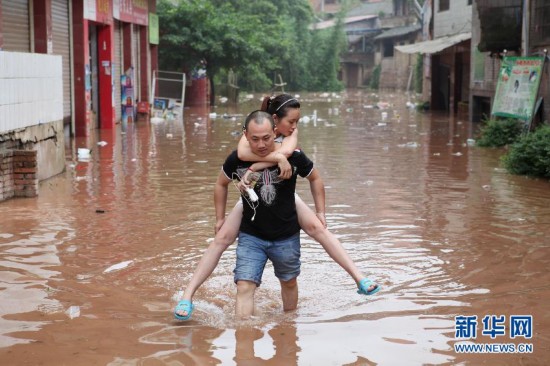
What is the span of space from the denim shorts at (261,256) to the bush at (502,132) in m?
12.2

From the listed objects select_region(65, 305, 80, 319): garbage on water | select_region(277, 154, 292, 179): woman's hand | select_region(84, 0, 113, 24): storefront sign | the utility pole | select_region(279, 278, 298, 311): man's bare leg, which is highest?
select_region(84, 0, 113, 24): storefront sign

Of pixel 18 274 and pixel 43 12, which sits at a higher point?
pixel 43 12

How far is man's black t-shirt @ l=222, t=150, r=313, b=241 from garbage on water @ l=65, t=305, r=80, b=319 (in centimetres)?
119

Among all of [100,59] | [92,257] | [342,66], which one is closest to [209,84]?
[100,59]

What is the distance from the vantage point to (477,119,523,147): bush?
16.9m

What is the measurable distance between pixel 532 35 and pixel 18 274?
12242mm

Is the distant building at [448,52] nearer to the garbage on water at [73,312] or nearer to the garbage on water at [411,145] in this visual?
the garbage on water at [411,145]

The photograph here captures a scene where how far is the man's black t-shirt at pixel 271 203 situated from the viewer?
5.37 metres

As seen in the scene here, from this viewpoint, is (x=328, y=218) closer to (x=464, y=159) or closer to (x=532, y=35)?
(x=464, y=159)

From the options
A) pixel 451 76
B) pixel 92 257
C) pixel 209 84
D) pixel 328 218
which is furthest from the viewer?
pixel 209 84

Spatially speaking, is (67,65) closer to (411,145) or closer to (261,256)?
(411,145)

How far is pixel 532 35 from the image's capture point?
53.2 ft

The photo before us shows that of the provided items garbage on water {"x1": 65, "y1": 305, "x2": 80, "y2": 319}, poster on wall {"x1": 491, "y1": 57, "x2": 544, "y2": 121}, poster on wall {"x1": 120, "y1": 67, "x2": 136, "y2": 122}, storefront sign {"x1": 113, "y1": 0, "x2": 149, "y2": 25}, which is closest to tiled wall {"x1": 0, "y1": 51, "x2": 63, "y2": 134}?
garbage on water {"x1": 65, "y1": 305, "x2": 80, "y2": 319}

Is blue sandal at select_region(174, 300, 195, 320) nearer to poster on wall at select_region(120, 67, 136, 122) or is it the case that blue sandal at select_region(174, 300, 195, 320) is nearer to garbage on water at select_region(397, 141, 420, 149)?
garbage on water at select_region(397, 141, 420, 149)
